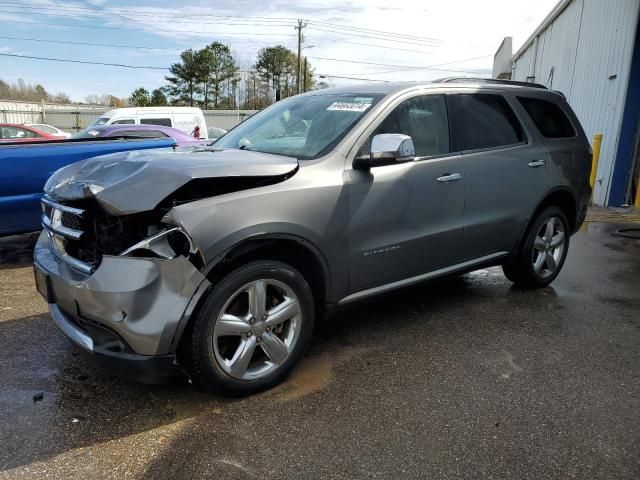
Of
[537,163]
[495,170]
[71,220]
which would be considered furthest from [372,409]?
[537,163]

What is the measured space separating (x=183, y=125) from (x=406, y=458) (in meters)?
13.4

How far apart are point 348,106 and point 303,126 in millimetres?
346

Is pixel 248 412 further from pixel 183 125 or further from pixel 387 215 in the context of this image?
pixel 183 125

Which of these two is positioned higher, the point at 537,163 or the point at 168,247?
the point at 537,163

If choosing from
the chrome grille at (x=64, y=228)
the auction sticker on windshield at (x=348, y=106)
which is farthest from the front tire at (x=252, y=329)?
the auction sticker on windshield at (x=348, y=106)

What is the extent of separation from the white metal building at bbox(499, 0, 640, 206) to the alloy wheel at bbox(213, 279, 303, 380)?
9.05m

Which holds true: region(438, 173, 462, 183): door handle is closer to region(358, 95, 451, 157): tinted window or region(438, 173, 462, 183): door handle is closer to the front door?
the front door

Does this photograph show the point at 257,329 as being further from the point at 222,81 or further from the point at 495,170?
the point at 222,81

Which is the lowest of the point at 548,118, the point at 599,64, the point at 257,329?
the point at 257,329

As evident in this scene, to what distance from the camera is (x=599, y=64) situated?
35.7ft

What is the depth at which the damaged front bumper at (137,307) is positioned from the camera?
2477 millimetres

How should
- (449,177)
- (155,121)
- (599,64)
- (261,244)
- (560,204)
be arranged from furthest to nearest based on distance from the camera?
(155,121), (599,64), (560,204), (449,177), (261,244)

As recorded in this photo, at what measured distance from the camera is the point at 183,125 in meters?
14.5

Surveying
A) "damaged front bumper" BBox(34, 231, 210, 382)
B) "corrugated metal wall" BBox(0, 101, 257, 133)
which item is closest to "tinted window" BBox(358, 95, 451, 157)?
"damaged front bumper" BBox(34, 231, 210, 382)
